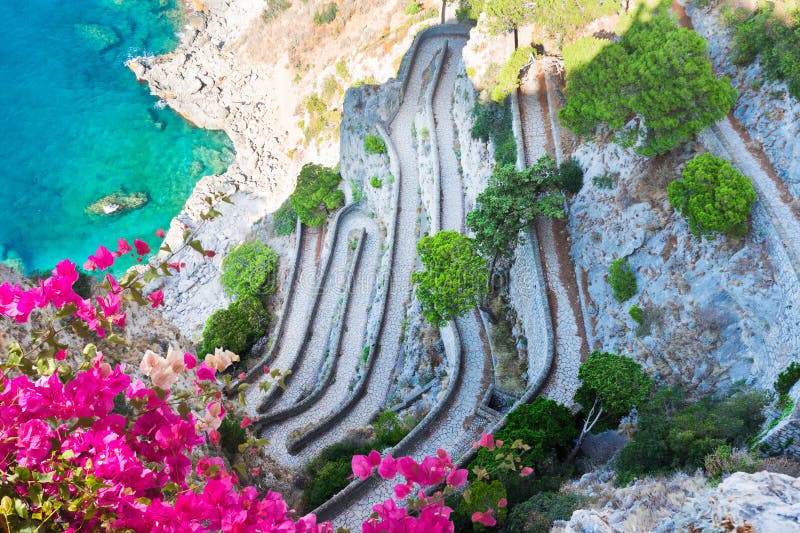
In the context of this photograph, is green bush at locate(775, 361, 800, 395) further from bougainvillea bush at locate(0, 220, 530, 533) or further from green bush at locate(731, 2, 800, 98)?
bougainvillea bush at locate(0, 220, 530, 533)

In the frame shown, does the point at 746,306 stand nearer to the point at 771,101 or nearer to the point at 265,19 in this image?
the point at 771,101

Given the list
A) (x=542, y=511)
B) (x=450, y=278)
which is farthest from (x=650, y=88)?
(x=542, y=511)

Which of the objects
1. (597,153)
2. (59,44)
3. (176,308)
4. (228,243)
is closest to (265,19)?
(59,44)

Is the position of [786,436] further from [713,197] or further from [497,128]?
[497,128]

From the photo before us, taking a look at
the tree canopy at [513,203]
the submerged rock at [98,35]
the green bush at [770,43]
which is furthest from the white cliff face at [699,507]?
the submerged rock at [98,35]

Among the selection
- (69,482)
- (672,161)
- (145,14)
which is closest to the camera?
(69,482)

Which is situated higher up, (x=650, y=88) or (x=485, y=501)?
(x=650, y=88)

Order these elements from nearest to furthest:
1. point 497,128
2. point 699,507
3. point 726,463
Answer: point 699,507 → point 726,463 → point 497,128
